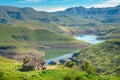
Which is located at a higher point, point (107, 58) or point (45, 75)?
point (45, 75)

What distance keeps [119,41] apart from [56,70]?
13743 cm

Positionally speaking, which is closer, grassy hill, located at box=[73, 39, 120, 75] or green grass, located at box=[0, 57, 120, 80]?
green grass, located at box=[0, 57, 120, 80]

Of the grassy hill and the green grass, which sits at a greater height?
the green grass

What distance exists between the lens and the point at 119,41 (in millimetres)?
193875

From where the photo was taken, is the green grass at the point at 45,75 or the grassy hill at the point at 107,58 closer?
the green grass at the point at 45,75

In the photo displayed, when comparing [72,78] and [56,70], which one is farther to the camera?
[56,70]

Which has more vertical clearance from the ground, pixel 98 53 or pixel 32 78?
pixel 32 78

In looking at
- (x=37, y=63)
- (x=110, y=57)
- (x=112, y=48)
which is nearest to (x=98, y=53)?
(x=112, y=48)

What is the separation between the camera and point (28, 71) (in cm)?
6134

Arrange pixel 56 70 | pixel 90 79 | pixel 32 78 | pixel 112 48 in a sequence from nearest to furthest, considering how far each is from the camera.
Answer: pixel 32 78, pixel 90 79, pixel 56 70, pixel 112 48

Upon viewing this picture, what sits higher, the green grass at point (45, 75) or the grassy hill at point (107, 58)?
the green grass at point (45, 75)

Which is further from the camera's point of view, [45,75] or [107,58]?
[107,58]

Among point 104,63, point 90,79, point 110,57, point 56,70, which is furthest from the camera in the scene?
point 110,57

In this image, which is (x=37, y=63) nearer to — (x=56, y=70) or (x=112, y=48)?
(x=56, y=70)
